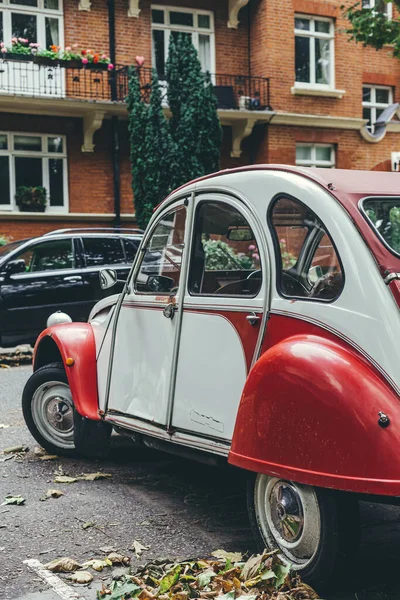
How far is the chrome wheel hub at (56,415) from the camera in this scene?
678 centimetres

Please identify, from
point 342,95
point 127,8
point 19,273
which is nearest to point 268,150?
point 342,95

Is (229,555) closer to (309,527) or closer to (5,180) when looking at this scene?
(309,527)

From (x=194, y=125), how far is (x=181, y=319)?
51.0 ft

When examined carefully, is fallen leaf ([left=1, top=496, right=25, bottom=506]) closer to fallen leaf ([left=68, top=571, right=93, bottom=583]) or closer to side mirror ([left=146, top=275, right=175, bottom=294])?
fallen leaf ([left=68, top=571, right=93, bottom=583])

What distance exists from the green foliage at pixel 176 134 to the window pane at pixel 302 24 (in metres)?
5.66

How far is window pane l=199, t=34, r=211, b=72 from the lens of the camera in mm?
24297

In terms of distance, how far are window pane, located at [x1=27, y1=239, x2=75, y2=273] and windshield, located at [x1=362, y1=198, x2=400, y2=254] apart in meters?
9.31

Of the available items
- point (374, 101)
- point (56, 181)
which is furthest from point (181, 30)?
point (374, 101)

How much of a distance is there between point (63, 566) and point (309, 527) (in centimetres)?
130

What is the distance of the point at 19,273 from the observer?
12953 millimetres

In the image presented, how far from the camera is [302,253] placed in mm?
4539

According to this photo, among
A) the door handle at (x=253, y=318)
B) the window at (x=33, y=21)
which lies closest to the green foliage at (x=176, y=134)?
the window at (x=33, y=21)

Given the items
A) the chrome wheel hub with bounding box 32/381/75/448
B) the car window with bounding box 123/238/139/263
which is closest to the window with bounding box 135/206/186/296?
the chrome wheel hub with bounding box 32/381/75/448

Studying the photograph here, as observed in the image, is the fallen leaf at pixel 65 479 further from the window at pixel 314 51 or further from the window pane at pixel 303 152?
the window at pixel 314 51
